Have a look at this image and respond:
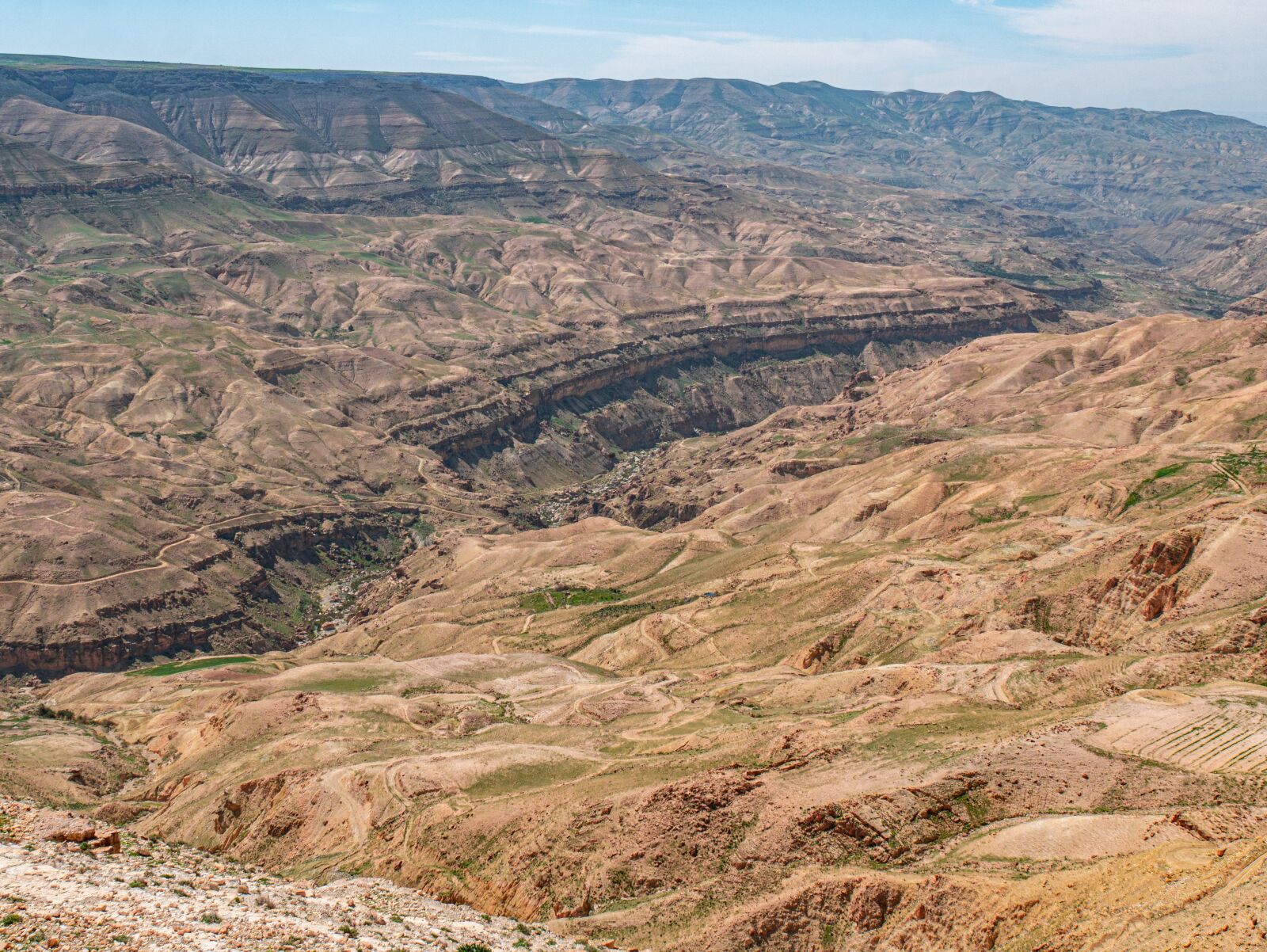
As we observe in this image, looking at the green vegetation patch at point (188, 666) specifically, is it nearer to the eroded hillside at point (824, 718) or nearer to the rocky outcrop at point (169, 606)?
the eroded hillside at point (824, 718)

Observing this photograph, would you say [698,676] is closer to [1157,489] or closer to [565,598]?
[565,598]

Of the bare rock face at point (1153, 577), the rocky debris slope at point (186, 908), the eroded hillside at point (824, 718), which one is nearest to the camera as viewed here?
the rocky debris slope at point (186, 908)

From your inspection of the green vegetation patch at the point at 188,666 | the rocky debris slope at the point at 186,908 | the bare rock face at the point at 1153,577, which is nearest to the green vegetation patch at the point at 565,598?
the green vegetation patch at the point at 188,666

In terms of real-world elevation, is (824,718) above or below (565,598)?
above

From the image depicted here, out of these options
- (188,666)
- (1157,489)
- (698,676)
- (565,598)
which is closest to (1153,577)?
(1157,489)

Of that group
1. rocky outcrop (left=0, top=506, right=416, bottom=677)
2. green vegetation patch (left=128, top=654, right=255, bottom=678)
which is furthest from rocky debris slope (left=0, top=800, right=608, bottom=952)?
rocky outcrop (left=0, top=506, right=416, bottom=677)

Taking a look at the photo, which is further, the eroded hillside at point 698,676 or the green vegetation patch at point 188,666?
the green vegetation patch at point 188,666
